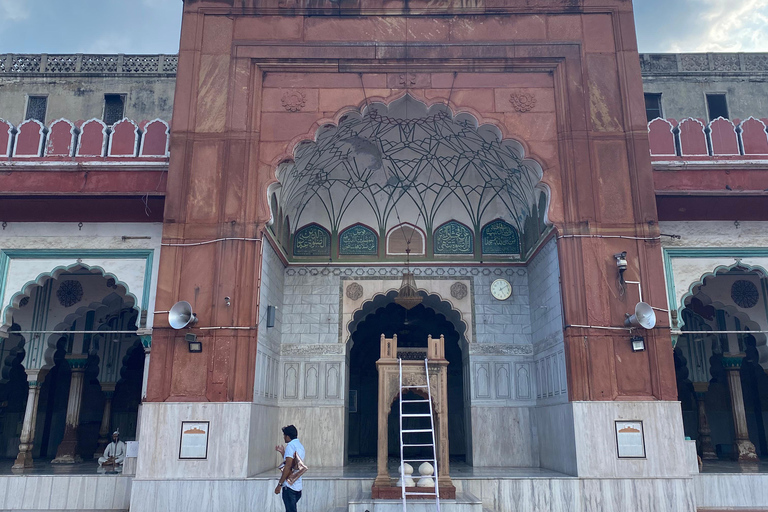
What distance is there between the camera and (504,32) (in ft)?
28.1

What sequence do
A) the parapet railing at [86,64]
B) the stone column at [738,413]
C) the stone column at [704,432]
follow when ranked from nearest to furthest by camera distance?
the stone column at [738,413], the stone column at [704,432], the parapet railing at [86,64]

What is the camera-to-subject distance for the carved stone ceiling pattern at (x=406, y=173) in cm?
870

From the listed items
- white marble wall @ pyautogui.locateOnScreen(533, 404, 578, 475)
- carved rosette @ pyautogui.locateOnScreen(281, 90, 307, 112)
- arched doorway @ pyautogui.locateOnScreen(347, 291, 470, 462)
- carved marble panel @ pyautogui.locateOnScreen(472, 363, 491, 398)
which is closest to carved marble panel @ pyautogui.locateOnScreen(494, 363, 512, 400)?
carved marble panel @ pyautogui.locateOnScreen(472, 363, 491, 398)

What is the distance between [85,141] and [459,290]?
19.4 ft

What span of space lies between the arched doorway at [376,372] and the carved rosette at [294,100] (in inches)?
185

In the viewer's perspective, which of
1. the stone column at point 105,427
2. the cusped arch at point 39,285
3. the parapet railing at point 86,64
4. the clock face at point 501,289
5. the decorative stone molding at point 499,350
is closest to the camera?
the cusped arch at point 39,285

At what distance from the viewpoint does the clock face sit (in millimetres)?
9875

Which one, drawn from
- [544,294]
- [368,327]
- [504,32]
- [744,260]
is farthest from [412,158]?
[744,260]

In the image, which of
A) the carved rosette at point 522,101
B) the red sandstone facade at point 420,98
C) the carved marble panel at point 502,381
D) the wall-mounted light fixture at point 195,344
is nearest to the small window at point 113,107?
the red sandstone facade at point 420,98

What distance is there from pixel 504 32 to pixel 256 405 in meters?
5.98

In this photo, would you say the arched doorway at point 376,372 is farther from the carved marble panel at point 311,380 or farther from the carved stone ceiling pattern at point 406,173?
the carved stone ceiling pattern at point 406,173

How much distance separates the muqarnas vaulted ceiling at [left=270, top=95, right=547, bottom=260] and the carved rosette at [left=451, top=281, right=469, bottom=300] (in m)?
0.52

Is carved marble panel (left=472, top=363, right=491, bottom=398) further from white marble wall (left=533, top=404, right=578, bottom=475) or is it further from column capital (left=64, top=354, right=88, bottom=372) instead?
column capital (left=64, top=354, right=88, bottom=372)

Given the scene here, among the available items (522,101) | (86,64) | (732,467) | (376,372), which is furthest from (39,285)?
(732,467)
